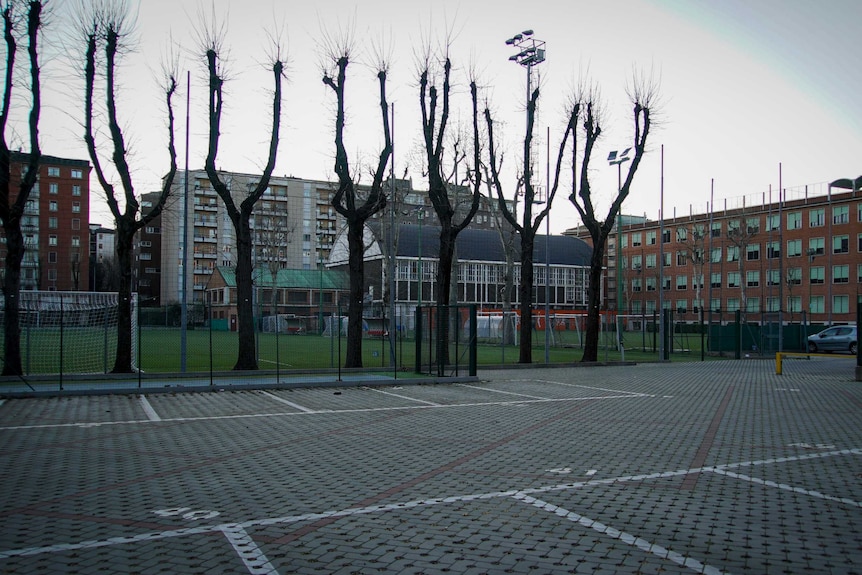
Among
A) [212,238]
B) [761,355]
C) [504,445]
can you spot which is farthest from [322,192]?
[504,445]

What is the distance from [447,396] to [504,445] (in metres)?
6.83

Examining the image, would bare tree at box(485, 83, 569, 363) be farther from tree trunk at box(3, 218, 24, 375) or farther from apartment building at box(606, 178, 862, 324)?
apartment building at box(606, 178, 862, 324)

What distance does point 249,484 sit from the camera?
800cm

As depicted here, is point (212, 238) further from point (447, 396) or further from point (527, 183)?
point (447, 396)

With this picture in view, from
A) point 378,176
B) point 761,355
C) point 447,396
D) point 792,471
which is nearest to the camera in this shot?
point 792,471

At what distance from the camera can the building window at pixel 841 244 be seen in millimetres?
64188

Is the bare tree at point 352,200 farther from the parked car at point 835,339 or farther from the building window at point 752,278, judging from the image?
the building window at point 752,278

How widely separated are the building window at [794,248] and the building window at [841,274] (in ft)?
12.1

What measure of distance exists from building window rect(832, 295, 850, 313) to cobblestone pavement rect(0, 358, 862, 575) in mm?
55748

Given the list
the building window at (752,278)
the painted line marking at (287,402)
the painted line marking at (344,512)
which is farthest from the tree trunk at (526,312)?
the building window at (752,278)

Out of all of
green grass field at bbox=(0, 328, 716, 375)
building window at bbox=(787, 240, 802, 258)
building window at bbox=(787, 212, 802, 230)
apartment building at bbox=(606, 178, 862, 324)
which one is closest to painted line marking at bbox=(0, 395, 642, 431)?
green grass field at bbox=(0, 328, 716, 375)

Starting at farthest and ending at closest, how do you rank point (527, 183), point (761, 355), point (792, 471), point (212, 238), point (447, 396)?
1. point (212, 238)
2. point (761, 355)
3. point (527, 183)
4. point (447, 396)
5. point (792, 471)

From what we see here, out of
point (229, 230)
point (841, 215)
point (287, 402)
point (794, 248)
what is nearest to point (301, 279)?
point (229, 230)

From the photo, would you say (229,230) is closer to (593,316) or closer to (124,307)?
(593,316)
